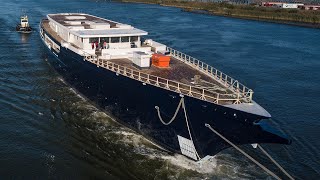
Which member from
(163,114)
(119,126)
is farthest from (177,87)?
(119,126)

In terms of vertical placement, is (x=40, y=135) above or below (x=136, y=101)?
below

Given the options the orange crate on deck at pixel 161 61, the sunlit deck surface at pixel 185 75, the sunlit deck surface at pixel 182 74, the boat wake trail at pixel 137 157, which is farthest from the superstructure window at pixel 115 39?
the boat wake trail at pixel 137 157

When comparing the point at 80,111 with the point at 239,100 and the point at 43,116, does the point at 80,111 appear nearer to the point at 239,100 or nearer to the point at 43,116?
the point at 43,116

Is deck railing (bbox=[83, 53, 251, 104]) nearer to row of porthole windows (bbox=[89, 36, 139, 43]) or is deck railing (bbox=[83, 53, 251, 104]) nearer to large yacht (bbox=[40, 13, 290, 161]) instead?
large yacht (bbox=[40, 13, 290, 161])

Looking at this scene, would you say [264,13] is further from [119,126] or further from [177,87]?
[177,87]

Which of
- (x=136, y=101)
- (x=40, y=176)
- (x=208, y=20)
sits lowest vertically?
(x=40, y=176)

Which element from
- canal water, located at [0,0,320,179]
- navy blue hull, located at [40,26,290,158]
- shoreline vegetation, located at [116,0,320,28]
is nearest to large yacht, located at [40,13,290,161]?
navy blue hull, located at [40,26,290,158]

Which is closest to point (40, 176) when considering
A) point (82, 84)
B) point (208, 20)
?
point (82, 84)
